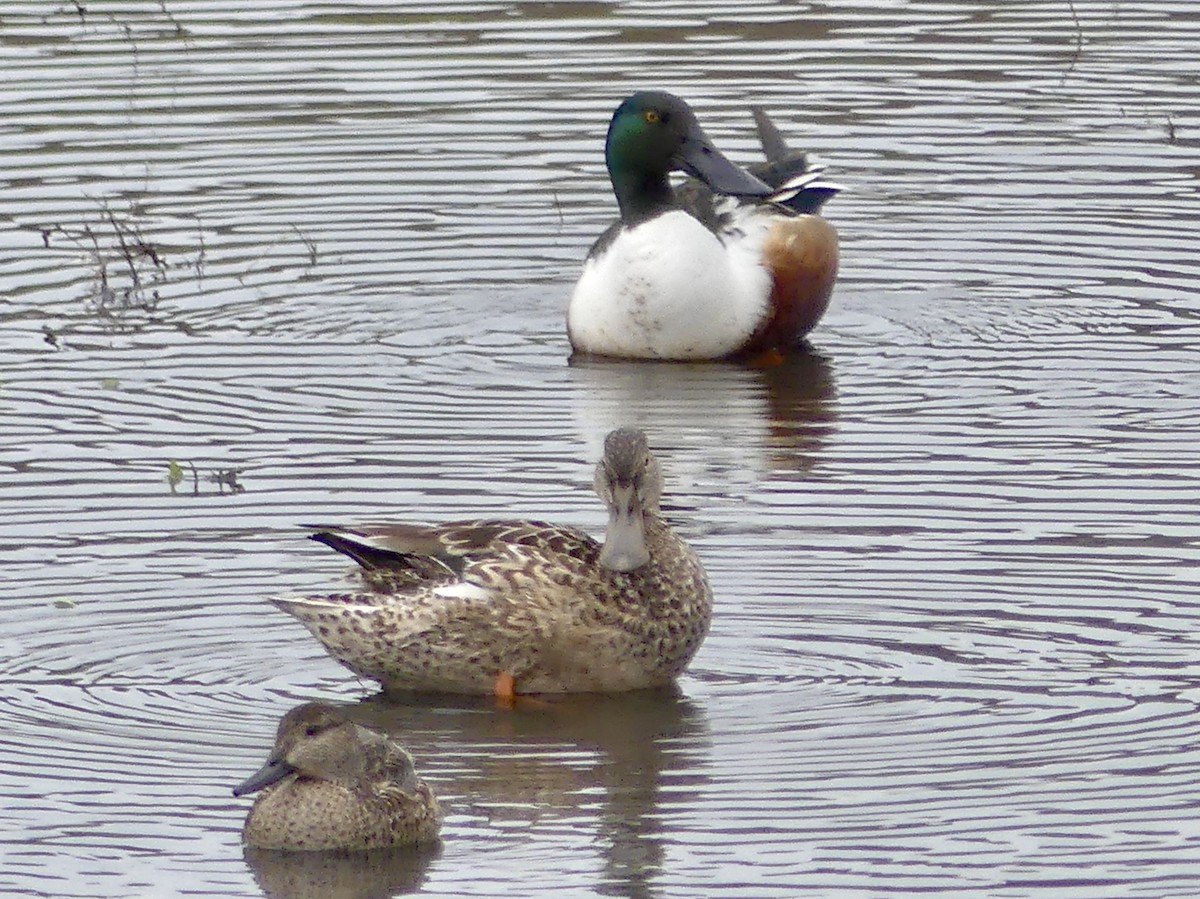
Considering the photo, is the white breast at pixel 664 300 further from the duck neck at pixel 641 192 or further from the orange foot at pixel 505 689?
the orange foot at pixel 505 689

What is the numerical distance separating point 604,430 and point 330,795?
3.67m

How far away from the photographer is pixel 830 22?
54.2ft

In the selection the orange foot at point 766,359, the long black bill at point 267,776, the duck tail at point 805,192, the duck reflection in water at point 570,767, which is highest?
the duck tail at point 805,192

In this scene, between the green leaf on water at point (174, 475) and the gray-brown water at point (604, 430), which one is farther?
the green leaf on water at point (174, 475)

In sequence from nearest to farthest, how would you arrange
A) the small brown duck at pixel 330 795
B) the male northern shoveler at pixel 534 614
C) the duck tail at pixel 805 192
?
the small brown duck at pixel 330 795
the male northern shoveler at pixel 534 614
the duck tail at pixel 805 192

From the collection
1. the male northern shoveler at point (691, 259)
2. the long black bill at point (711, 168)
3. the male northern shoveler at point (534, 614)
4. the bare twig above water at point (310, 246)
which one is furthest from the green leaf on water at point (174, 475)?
the bare twig above water at point (310, 246)

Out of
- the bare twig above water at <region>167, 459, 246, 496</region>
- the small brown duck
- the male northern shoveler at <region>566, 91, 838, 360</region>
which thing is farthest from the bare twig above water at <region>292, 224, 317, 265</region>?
the small brown duck

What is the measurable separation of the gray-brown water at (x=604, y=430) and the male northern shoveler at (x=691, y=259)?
23 cm

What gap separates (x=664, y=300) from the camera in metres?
11.3

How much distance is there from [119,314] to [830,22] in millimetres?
5985

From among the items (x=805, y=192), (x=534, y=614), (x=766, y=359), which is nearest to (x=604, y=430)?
(x=766, y=359)

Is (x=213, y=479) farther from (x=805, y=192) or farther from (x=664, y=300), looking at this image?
(x=805, y=192)

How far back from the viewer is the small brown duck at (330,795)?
A: 644 cm

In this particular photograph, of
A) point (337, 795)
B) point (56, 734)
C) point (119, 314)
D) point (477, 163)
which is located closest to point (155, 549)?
point (56, 734)
